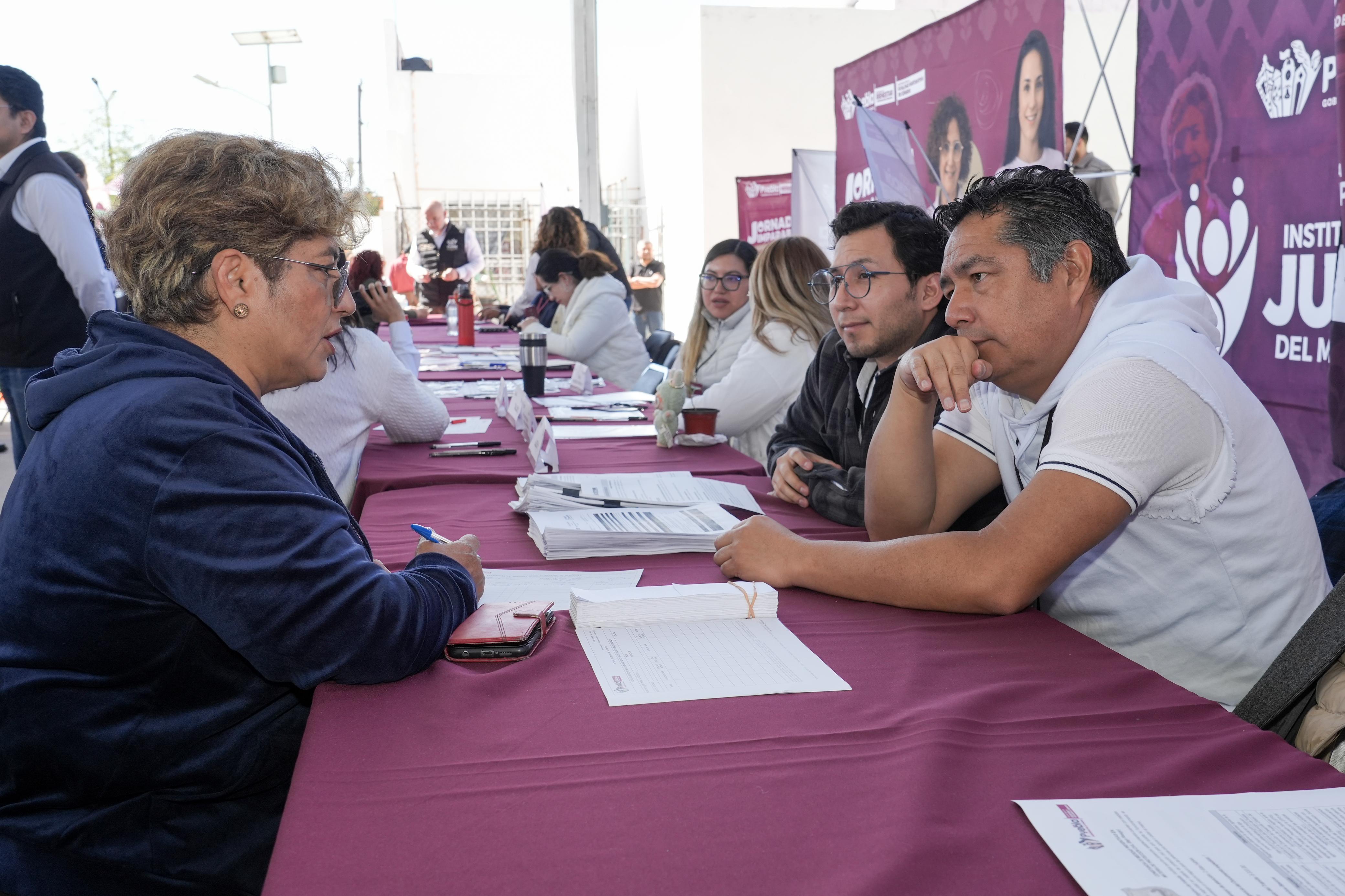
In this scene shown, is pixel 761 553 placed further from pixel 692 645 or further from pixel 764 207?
pixel 764 207

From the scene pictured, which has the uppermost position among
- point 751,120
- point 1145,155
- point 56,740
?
point 751,120

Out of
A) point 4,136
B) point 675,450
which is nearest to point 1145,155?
point 675,450

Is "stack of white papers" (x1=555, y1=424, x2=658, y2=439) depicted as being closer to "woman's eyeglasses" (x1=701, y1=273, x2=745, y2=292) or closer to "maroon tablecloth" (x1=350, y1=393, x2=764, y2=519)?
"maroon tablecloth" (x1=350, y1=393, x2=764, y2=519)

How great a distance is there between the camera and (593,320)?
16.2 ft

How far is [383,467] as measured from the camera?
2320mm

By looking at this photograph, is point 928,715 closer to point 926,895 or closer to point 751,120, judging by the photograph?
point 926,895

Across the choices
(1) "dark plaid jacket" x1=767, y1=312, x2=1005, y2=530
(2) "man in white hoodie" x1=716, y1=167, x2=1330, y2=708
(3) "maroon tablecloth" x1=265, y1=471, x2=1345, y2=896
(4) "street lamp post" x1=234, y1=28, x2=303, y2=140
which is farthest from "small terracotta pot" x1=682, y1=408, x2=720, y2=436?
(4) "street lamp post" x1=234, y1=28, x2=303, y2=140

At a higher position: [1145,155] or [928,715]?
[1145,155]

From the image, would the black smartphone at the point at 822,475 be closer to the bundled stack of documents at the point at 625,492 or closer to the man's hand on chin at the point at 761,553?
the bundled stack of documents at the point at 625,492

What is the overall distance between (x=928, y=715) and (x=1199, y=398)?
595 millimetres

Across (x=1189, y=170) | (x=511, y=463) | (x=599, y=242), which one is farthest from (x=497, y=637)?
(x=599, y=242)

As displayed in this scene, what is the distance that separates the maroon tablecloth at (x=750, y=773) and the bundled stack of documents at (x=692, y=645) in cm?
2

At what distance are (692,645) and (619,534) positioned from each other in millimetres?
449

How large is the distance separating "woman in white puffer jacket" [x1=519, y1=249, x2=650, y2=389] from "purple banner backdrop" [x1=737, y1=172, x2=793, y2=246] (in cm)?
266
